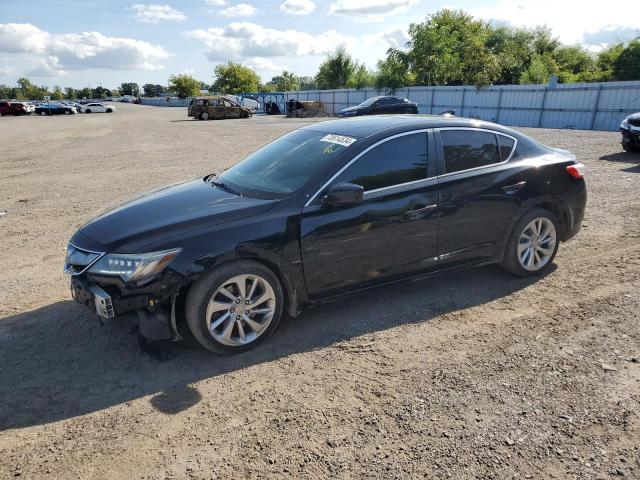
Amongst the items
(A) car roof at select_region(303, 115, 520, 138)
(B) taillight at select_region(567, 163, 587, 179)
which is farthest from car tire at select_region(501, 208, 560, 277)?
(A) car roof at select_region(303, 115, 520, 138)

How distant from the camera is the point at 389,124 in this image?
4395 millimetres

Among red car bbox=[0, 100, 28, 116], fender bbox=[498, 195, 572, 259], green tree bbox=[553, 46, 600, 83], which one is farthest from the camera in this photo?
green tree bbox=[553, 46, 600, 83]

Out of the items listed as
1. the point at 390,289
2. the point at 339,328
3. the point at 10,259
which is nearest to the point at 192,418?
the point at 339,328

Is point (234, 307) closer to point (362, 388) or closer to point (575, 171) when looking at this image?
point (362, 388)

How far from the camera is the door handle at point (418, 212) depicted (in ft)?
13.6

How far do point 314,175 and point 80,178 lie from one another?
9.22 m

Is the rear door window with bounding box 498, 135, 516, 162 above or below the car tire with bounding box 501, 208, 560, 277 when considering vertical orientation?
above

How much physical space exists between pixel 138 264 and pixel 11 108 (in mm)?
61119

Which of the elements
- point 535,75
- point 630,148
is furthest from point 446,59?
point 630,148

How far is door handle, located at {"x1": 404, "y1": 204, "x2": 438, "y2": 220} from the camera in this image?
13.6 ft

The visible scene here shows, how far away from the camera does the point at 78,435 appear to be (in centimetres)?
284

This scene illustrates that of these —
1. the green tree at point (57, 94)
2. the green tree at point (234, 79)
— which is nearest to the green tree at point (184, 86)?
the green tree at point (234, 79)

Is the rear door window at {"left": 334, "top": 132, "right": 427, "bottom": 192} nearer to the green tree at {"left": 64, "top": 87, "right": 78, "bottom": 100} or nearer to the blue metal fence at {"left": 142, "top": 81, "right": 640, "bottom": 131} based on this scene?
the blue metal fence at {"left": 142, "top": 81, "right": 640, "bottom": 131}

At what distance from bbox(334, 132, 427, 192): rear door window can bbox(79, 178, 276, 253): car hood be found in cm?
76
